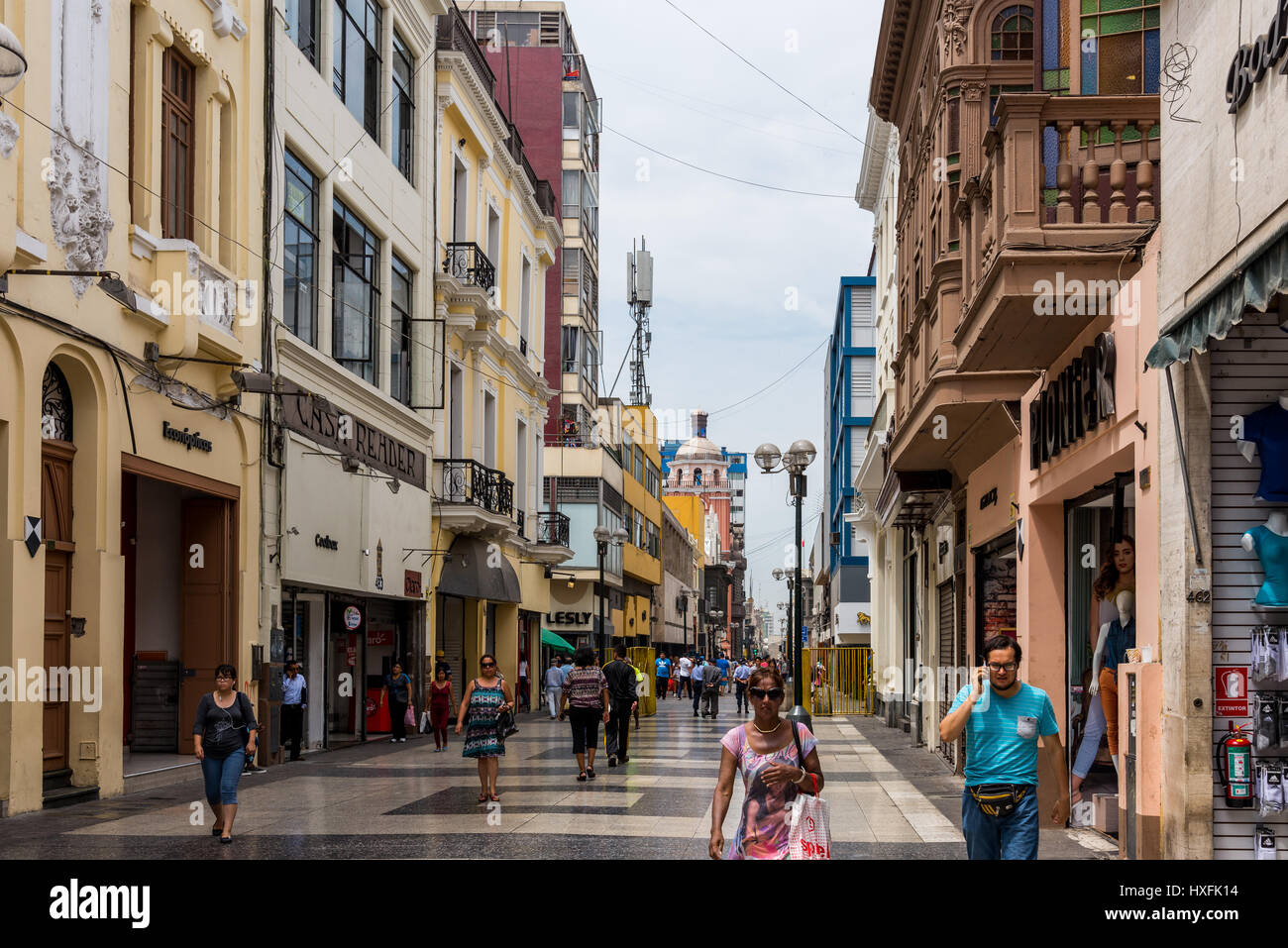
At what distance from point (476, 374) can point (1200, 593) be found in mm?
25079

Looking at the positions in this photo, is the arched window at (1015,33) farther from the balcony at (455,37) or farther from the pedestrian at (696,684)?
the pedestrian at (696,684)

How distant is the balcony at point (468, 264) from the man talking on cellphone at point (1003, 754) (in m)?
23.1

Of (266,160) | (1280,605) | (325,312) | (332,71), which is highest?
(332,71)

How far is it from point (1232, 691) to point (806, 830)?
3800 millimetres

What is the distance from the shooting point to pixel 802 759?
7.52 meters

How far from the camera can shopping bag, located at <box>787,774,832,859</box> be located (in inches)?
285

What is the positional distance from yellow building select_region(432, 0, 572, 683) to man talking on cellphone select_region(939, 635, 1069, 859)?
21.9m

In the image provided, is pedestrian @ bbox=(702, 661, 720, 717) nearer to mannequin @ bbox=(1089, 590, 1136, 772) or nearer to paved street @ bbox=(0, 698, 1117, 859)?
paved street @ bbox=(0, 698, 1117, 859)

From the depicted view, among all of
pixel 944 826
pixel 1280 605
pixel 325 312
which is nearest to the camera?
pixel 1280 605

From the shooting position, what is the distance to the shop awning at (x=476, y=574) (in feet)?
99.7

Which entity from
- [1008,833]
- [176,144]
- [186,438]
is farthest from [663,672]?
[1008,833]

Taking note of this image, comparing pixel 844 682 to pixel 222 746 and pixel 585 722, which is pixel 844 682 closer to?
pixel 585 722
